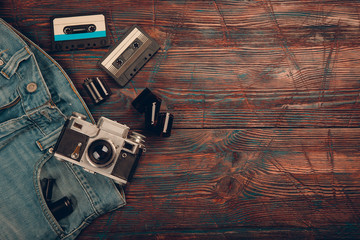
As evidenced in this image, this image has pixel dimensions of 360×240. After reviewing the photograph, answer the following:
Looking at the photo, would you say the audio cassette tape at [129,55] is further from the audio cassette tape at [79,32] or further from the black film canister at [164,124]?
the black film canister at [164,124]

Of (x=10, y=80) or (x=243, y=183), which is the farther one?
(x=243, y=183)

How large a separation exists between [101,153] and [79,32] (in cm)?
54

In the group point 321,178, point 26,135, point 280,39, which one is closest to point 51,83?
point 26,135

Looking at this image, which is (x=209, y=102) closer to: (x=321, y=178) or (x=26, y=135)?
(x=321, y=178)

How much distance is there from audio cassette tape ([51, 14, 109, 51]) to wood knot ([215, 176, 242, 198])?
29.5 inches

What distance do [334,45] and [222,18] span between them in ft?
1.62

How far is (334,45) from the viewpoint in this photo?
106cm

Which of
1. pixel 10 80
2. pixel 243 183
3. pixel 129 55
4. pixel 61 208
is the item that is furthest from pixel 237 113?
pixel 10 80

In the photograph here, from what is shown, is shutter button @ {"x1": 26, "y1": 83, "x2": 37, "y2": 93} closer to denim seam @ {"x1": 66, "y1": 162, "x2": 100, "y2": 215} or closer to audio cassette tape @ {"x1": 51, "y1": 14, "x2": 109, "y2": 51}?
audio cassette tape @ {"x1": 51, "y1": 14, "x2": 109, "y2": 51}

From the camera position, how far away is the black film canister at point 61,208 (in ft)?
3.07

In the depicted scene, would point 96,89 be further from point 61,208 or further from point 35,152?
point 61,208

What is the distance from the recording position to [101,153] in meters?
0.85

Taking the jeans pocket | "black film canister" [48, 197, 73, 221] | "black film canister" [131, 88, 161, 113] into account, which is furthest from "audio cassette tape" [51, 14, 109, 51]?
"black film canister" [48, 197, 73, 221]

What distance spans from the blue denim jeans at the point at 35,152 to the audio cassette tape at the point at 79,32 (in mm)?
99
